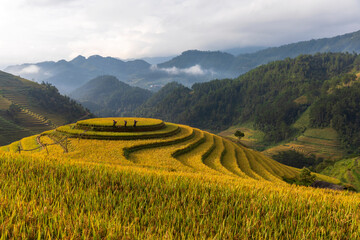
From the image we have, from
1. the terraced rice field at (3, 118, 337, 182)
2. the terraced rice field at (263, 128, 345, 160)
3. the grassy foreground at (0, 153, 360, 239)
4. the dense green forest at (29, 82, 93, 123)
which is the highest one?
the dense green forest at (29, 82, 93, 123)

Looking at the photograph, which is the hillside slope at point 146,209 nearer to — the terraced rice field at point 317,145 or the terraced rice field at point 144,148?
the terraced rice field at point 144,148

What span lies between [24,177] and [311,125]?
221m

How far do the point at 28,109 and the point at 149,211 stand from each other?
187977mm

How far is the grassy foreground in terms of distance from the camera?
7.70ft

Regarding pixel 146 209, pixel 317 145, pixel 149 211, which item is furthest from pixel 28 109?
pixel 317 145

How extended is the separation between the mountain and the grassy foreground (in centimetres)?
12579

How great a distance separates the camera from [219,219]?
119 inches

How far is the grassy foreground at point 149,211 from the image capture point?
2.35m

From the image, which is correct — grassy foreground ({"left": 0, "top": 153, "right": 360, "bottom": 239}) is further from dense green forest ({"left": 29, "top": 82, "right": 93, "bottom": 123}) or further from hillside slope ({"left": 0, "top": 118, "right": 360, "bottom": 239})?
dense green forest ({"left": 29, "top": 82, "right": 93, "bottom": 123})

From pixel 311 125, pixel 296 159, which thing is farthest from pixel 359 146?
pixel 296 159

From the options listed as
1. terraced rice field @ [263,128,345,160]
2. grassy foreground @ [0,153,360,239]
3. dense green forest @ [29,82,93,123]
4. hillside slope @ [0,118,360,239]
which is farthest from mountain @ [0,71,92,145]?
terraced rice field @ [263,128,345,160]

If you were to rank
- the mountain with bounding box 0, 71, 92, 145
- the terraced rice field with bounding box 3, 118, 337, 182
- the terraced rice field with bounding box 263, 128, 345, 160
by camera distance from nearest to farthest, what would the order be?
1. the terraced rice field with bounding box 3, 118, 337, 182
2. the mountain with bounding box 0, 71, 92, 145
3. the terraced rice field with bounding box 263, 128, 345, 160

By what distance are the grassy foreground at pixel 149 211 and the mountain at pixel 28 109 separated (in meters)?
126

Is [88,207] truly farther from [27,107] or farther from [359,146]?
[359,146]
